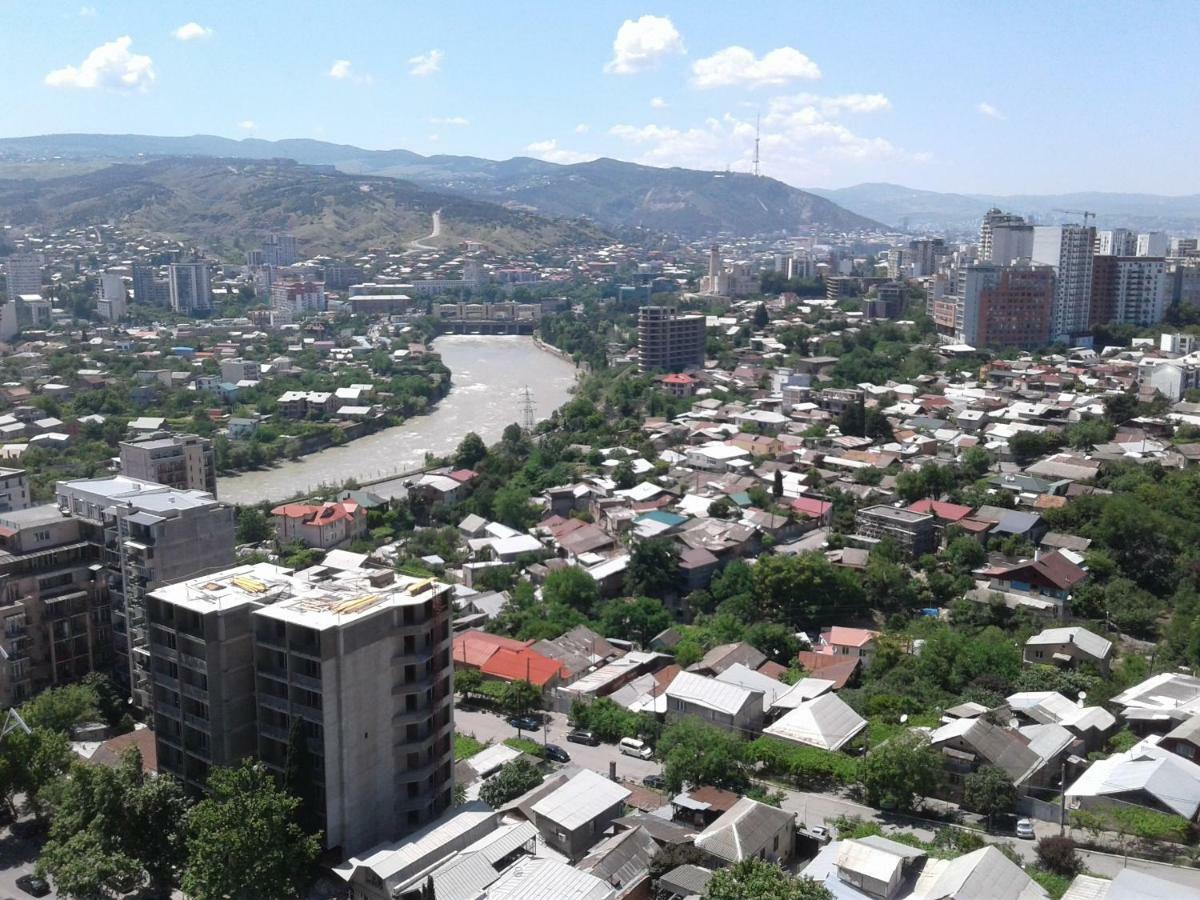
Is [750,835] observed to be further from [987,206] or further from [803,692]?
[987,206]

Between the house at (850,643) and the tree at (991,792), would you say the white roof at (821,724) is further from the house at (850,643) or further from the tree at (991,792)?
the house at (850,643)

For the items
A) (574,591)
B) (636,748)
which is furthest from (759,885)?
(574,591)

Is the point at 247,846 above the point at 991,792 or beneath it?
above

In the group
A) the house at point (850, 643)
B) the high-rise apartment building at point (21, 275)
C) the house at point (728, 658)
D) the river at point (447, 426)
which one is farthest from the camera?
the high-rise apartment building at point (21, 275)

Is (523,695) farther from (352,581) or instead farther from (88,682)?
(88,682)

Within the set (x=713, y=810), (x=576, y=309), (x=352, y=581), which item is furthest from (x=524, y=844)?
(x=576, y=309)

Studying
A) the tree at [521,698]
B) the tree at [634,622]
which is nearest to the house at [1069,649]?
the tree at [634,622]

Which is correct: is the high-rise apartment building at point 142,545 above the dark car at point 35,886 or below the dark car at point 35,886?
above
